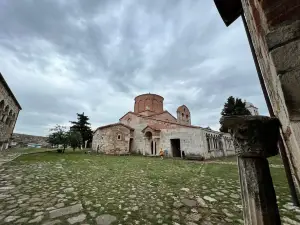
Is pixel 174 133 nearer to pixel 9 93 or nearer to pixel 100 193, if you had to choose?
pixel 100 193

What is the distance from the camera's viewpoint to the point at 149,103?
2380 cm

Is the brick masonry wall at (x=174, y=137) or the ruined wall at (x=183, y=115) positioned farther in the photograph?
the ruined wall at (x=183, y=115)

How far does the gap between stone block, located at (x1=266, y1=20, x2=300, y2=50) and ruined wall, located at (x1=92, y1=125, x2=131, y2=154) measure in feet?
61.0

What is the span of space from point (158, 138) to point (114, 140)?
18.4ft

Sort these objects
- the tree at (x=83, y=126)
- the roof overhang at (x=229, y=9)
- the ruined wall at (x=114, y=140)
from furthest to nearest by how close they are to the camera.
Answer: the tree at (x=83, y=126) → the ruined wall at (x=114, y=140) → the roof overhang at (x=229, y=9)

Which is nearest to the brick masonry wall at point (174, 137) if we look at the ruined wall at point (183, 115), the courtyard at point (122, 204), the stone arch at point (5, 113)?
the ruined wall at point (183, 115)

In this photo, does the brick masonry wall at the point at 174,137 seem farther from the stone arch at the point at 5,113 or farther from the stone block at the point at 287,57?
the stone block at the point at 287,57

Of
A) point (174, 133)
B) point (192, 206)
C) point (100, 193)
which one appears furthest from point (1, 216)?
point (174, 133)

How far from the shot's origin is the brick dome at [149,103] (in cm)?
2375

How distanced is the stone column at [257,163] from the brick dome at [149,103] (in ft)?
72.5

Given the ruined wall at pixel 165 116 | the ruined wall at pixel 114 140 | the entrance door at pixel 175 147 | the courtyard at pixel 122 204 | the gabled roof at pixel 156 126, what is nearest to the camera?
the courtyard at pixel 122 204

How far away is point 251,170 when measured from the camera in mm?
1208

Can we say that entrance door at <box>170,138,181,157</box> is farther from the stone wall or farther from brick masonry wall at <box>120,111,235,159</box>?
the stone wall

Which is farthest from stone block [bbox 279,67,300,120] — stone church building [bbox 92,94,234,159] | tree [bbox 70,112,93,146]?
tree [bbox 70,112,93,146]
